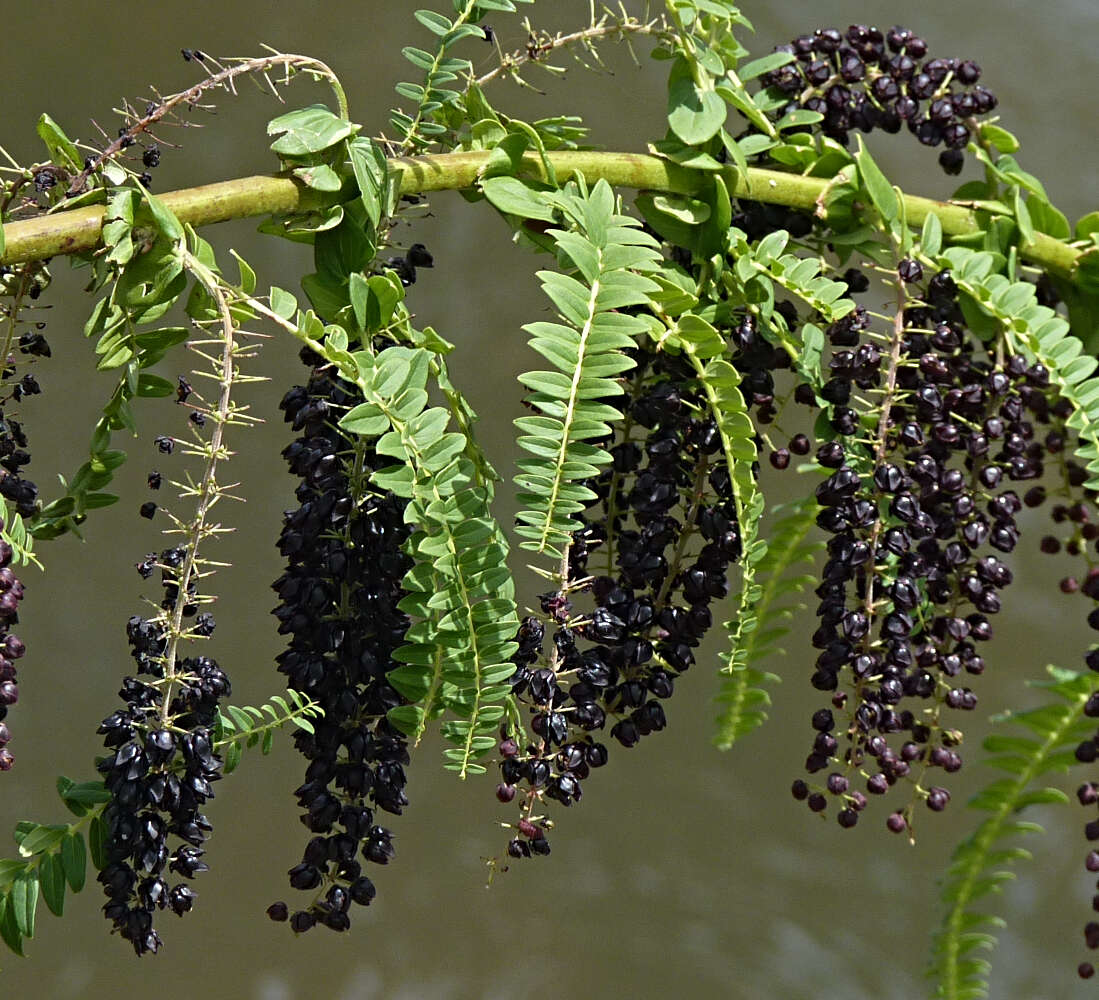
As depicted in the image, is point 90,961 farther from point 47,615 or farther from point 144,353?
point 144,353

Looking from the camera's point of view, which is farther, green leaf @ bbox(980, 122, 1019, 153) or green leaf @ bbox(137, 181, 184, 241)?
green leaf @ bbox(980, 122, 1019, 153)

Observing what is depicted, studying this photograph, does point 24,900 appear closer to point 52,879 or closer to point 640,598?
point 52,879

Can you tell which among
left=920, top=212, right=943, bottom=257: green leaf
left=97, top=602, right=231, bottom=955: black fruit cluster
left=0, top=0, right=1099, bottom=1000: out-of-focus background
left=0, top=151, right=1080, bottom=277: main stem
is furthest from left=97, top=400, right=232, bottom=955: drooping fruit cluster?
left=0, top=0, right=1099, bottom=1000: out-of-focus background

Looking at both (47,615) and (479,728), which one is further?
(47,615)

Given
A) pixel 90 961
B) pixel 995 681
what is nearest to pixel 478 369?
pixel 995 681

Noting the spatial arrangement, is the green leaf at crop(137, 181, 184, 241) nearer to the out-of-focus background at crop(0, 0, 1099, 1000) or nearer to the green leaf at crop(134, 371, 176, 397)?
the green leaf at crop(134, 371, 176, 397)

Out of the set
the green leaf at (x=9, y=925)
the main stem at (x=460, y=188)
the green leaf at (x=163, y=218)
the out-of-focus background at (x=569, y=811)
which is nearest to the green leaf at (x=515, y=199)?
the main stem at (x=460, y=188)

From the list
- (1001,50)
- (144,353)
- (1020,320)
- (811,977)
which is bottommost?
(811,977)
